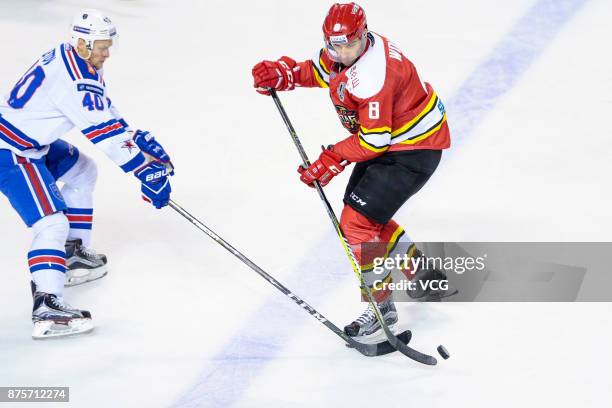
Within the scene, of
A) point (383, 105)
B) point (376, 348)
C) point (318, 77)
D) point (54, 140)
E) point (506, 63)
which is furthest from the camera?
point (506, 63)

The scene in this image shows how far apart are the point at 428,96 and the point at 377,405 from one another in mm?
1146

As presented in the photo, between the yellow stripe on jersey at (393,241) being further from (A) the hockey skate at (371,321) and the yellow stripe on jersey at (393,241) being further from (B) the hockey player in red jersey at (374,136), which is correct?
(A) the hockey skate at (371,321)

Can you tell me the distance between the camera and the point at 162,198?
3496 mm

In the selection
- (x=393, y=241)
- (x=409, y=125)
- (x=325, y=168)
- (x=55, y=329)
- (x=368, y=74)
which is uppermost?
(x=368, y=74)

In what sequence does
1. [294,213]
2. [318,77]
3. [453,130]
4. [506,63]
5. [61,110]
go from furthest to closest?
[506,63], [453,130], [294,213], [318,77], [61,110]

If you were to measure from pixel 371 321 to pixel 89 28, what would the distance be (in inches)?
58.2

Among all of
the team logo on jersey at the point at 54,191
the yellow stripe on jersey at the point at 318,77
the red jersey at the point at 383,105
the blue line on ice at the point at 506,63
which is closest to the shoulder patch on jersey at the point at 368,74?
the red jersey at the point at 383,105

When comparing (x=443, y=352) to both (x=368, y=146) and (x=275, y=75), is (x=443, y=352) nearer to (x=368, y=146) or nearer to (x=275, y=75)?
(x=368, y=146)

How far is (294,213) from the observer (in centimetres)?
431

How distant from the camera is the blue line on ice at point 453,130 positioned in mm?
3201

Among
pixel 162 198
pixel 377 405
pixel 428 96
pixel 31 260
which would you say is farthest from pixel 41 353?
pixel 428 96

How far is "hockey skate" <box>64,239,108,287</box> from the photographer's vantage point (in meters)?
3.82

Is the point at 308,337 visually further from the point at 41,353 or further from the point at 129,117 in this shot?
the point at 129,117

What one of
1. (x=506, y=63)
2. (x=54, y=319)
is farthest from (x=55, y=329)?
(x=506, y=63)
